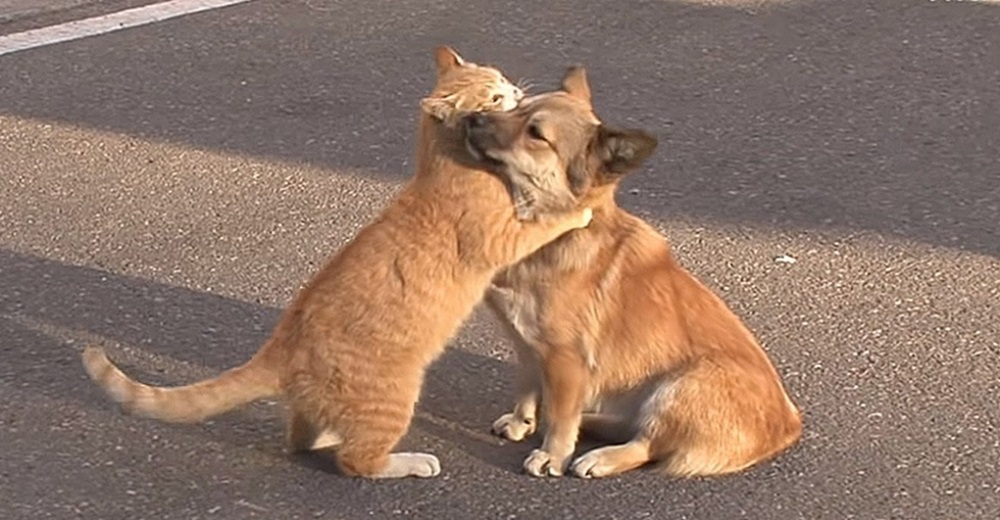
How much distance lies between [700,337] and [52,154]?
11.3 ft

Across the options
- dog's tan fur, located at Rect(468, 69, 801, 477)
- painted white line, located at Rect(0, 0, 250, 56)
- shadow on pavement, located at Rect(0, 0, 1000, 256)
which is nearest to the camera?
dog's tan fur, located at Rect(468, 69, 801, 477)

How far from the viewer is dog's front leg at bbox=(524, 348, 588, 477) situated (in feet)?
15.3

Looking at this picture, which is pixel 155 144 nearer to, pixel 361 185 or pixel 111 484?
pixel 361 185

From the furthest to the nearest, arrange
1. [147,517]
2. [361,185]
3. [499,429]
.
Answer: [361,185]
[499,429]
[147,517]

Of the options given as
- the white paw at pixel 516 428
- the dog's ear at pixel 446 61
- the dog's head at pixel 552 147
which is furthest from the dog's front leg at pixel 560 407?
the dog's ear at pixel 446 61

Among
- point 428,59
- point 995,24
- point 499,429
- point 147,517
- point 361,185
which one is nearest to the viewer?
point 147,517

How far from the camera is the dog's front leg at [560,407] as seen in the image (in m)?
4.67

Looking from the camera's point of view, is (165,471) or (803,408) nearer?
(165,471)

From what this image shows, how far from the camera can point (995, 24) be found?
9.32m

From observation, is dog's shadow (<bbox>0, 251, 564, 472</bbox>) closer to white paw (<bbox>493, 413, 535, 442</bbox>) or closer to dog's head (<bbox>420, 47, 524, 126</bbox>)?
white paw (<bbox>493, 413, 535, 442</bbox>)

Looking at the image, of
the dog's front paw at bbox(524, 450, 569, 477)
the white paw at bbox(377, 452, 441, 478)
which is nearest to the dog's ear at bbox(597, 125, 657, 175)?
the dog's front paw at bbox(524, 450, 569, 477)

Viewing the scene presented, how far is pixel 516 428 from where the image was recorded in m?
4.97

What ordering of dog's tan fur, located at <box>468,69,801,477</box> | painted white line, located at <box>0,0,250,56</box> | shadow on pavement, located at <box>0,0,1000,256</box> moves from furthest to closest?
painted white line, located at <box>0,0,250,56</box> < shadow on pavement, located at <box>0,0,1000,256</box> < dog's tan fur, located at <box>468,69,801,477</box>

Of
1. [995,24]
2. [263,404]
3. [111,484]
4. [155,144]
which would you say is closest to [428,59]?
[155,144]
